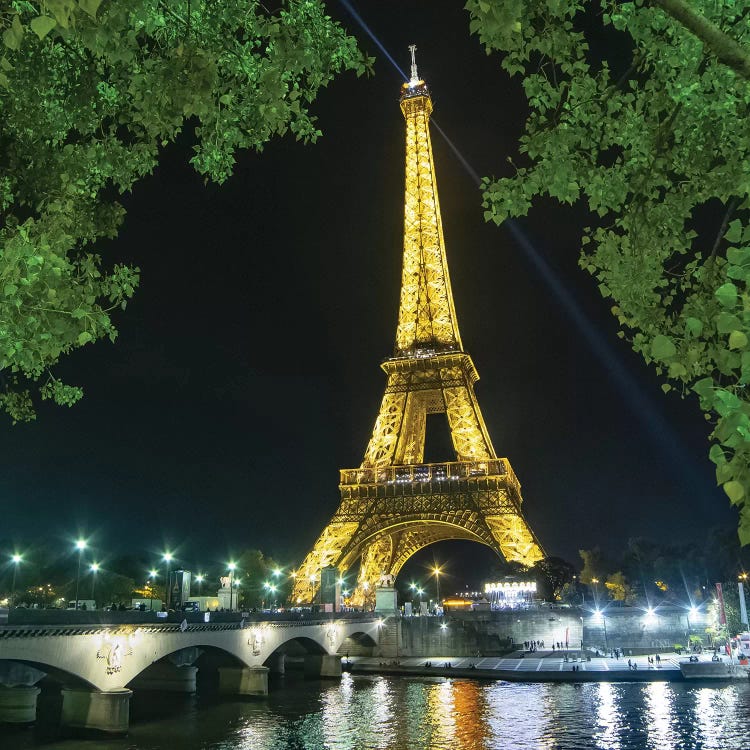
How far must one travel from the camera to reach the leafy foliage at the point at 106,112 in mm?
7590

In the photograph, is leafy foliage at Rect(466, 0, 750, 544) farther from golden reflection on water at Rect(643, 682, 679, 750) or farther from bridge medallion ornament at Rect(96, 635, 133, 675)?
bridge medallion ornament at Rect(96, 635, 133, 675)

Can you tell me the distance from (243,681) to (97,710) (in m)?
13.4

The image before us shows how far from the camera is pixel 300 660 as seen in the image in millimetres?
61062

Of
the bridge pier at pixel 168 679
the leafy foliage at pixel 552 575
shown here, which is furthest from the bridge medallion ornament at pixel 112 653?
the leafy foliage at pixel 552 575

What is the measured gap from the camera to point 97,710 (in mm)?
29172

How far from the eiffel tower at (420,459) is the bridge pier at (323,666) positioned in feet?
22.4

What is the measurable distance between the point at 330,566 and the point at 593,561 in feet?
201

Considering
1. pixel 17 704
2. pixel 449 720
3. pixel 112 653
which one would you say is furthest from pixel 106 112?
pixel 17 704

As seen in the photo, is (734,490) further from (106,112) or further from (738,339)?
(106,112)

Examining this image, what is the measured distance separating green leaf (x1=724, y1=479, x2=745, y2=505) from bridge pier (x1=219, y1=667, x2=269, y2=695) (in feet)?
134

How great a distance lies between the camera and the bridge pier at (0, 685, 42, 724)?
32.0 metres

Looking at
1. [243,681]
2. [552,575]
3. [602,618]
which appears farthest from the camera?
[552,575]

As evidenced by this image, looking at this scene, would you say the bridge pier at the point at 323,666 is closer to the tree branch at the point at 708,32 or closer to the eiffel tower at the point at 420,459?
the eiffel tower at the point at 420,459

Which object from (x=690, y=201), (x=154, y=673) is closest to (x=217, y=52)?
(x=690, y=201)
